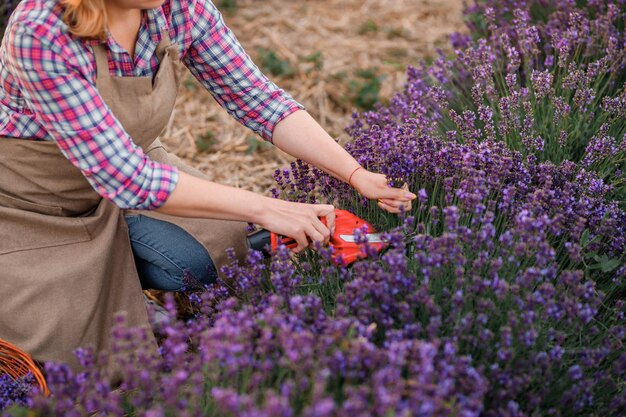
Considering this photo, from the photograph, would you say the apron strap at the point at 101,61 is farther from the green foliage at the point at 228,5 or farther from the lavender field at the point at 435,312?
the green foliage at the point at 228,5

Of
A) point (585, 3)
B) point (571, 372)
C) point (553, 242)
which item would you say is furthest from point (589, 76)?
point (571, 372)

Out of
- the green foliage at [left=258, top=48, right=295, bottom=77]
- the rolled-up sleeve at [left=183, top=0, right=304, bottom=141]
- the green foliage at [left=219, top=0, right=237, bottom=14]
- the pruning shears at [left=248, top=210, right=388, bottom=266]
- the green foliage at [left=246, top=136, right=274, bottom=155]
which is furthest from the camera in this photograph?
the green foliage at [left=219, top=0, right=237, bottom=14]

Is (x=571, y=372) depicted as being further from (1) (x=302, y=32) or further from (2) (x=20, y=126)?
(1) (x=302, y=32)

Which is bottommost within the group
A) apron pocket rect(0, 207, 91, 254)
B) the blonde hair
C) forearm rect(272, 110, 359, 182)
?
apron pocket rect(0, 207, 91, 254)

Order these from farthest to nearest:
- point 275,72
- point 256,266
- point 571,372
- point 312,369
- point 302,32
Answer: point 302,32 < point 275,72 < point 256,266 < point 571,372 < point 312,369

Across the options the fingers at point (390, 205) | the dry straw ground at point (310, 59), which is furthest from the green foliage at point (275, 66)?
the fingers at point (390, 205)

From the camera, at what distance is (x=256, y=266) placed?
209 cm

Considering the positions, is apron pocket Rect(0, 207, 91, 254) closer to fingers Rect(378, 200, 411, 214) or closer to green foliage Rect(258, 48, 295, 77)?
fingers Rect(378, 200, 411, 214)

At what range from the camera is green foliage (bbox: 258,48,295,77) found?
4.55 m

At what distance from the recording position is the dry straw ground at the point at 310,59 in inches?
157

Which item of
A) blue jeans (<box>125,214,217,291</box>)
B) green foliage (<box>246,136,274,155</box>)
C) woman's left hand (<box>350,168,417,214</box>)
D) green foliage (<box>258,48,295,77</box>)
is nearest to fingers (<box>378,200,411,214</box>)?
woman's left hand (<box>350,168,417,214</box>)

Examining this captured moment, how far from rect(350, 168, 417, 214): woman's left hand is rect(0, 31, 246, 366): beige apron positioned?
2.17 feet

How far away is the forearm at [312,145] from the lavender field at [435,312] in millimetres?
85

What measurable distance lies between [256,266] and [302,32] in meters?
3.31
